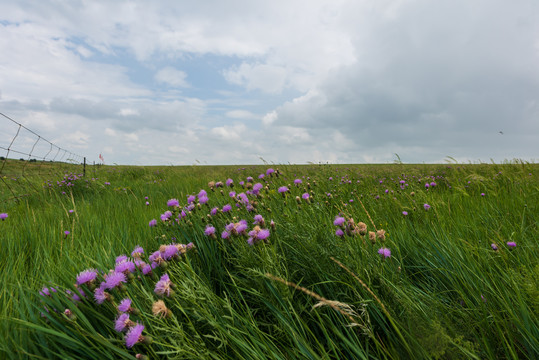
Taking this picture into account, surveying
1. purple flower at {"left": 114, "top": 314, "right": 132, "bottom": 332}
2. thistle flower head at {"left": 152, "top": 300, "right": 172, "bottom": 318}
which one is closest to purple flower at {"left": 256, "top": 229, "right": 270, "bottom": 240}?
thistle flower head at {"left": 152, "top": 300, "right": 172, "bottom": 318}

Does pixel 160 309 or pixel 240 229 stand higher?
pixel 240 229

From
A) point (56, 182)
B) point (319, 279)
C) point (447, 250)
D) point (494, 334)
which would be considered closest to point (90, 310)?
point (319, 279)

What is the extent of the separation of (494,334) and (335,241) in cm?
85

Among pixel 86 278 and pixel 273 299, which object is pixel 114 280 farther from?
pixel 273 299

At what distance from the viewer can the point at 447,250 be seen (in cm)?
196

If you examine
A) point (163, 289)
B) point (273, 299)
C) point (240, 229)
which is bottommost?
point (273, 299)

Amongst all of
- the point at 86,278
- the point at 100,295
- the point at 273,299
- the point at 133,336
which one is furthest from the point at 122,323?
the point at 273,299

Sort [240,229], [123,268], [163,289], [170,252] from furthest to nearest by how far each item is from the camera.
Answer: [240,229]
[170,252]
[123,268]
[163,289]

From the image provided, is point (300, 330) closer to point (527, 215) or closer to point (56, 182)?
point (527, 215)

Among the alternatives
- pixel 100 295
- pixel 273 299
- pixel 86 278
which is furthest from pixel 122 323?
pixel 273 299

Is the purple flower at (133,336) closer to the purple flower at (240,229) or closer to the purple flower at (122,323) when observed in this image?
the purple flower at (122,323)

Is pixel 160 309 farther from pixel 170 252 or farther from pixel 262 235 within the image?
pixel 262 235

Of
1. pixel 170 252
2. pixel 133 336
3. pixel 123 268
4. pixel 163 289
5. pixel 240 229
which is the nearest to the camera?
pixel 133 336

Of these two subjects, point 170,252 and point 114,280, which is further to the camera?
point 170,252
